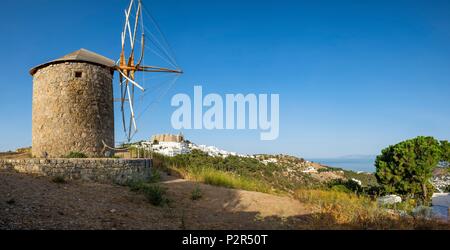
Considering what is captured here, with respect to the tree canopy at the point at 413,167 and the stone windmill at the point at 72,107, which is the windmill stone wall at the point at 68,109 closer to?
the stone windmill at the point at 72,107

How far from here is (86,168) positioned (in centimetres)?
984

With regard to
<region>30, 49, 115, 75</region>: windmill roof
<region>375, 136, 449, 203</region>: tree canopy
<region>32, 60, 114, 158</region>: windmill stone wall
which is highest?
<region>30, 49, 115, 75</region>: windmill roof

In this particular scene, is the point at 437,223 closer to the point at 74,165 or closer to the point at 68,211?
the point at 68,211

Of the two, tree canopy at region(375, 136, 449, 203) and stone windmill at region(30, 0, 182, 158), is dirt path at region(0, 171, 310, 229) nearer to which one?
stone windmill at region(30, 0, 182, 158)

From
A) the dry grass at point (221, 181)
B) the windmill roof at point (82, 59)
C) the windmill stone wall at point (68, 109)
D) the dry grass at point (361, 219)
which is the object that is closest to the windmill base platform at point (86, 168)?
the dry grass at point (221, 181)

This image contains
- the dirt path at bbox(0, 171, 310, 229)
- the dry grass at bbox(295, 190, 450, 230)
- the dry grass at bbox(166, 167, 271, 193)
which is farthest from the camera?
the dry grass at bbox(166, 167, 271, 193)

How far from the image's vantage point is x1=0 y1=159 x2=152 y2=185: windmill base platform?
9375mm

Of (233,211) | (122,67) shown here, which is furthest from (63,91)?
(233,211)

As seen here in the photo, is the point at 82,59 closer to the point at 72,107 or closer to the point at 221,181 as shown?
the point at 72,107

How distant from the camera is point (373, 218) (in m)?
7.12

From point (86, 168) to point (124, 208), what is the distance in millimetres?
3178

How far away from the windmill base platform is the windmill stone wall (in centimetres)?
234

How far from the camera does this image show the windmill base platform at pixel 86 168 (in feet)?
30.8

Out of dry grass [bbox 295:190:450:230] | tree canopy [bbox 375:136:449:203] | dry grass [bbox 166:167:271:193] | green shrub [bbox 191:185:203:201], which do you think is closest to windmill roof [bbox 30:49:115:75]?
dry grass [bbox 166:167:271:193]
